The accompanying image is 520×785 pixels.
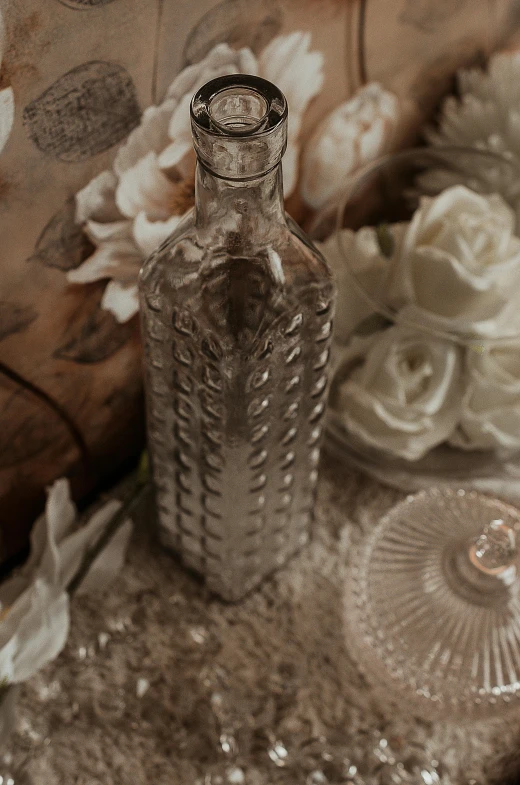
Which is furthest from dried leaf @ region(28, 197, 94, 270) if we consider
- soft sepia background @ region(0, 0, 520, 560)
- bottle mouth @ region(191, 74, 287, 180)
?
bottle mouth @ region(191, 74, 287, 180)

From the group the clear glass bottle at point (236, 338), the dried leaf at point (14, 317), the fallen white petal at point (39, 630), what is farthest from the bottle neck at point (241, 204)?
the fallen white petal at point (39, 630)

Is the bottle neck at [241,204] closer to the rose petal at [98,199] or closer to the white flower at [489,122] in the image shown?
the rose petal at [98,199]

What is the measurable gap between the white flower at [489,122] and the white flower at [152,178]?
14cm

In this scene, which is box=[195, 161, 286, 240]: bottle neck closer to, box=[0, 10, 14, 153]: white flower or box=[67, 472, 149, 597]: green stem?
box=[0, 10, 14, 153]: white flower

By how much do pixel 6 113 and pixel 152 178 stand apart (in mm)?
92

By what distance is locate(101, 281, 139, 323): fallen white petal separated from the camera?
0.44 meters

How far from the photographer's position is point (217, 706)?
461 millimetres

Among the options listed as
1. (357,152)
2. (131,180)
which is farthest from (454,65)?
(131,180)

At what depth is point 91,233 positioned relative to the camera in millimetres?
405

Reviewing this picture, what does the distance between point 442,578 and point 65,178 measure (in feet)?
0.93

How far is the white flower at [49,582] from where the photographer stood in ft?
1.38

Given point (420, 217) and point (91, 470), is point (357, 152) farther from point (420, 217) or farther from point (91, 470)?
point (91, 470)

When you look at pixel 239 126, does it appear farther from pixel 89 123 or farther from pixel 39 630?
pixel 39 630

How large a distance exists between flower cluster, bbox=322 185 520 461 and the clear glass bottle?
0.06m
